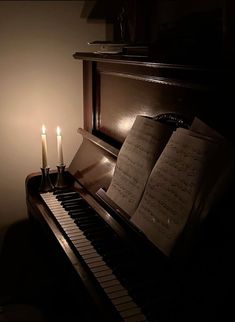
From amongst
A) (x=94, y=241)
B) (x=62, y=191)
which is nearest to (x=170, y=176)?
→ (x=94, y=241)

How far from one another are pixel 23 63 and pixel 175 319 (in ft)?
5.16

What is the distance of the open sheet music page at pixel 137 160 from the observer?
1.23 meters

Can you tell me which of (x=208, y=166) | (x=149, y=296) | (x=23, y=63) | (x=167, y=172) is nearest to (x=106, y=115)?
(x=23, y=63)

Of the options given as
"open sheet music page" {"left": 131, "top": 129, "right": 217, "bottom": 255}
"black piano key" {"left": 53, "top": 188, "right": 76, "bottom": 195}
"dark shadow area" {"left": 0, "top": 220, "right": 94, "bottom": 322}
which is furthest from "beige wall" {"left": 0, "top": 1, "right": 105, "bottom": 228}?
"open sheet music page" {"left": 131, "top": 129, "right": 217, "bottom": 255}

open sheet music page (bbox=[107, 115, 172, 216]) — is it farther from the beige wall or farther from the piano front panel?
the beige wall

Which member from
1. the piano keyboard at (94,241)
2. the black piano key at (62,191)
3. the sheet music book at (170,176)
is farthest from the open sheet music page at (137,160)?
the black piano key at (62,191)

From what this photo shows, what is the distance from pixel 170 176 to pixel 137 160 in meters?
0.24

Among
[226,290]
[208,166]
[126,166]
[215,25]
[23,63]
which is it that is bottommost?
[226,290]

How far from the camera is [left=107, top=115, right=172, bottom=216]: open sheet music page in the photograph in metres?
1.23

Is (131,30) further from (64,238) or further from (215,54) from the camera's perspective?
(64,238)

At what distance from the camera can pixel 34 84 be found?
2.05 meters

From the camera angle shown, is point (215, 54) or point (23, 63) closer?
point (215, 54)

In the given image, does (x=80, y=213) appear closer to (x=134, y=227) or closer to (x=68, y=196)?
(x=68, y=196)

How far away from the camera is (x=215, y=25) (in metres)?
1.28
